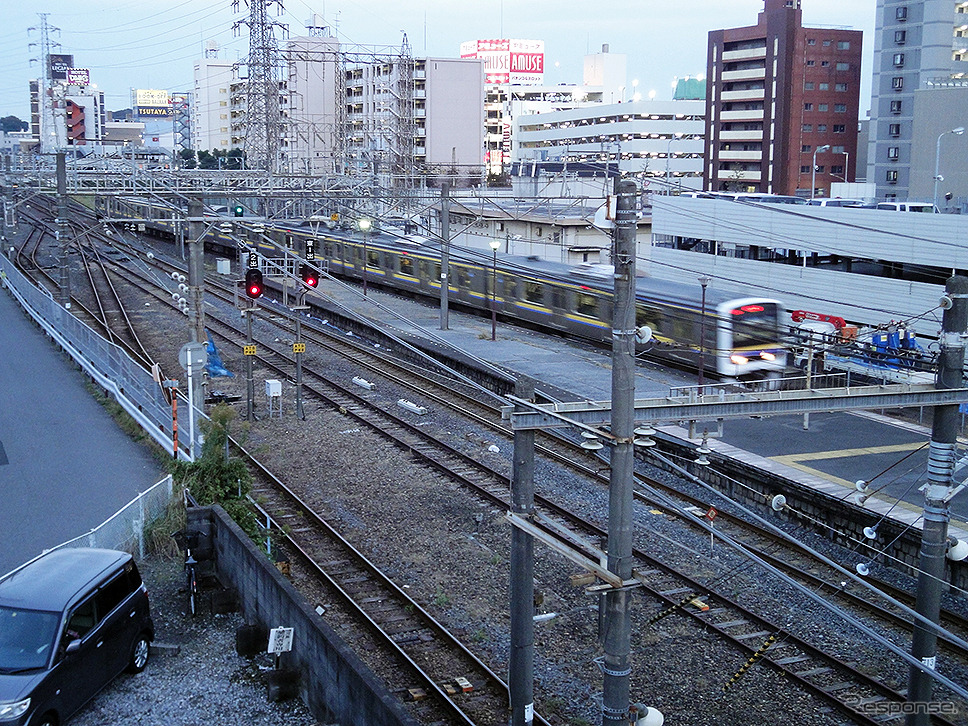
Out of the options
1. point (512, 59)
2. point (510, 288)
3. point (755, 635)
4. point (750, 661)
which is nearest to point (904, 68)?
point (510, 288)

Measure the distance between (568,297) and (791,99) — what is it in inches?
1069

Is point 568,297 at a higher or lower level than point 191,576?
higher

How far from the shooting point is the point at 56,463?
41.0 ft

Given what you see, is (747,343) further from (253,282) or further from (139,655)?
(139,655)

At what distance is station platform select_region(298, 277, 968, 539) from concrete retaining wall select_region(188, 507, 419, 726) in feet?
9.68

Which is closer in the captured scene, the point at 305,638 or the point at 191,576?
the point at 305,638

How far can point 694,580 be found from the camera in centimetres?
979

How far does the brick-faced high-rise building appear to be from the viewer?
44312 millimetres

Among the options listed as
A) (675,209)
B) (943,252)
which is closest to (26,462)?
(943,252)

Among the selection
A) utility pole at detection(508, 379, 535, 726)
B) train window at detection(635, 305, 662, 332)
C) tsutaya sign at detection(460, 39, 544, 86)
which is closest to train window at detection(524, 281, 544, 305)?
Result: train window at detection(635, 305, 662, 332)

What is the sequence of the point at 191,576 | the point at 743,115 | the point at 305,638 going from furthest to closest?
the point at 743,115 → the point at 191,576 → the point at 305,638

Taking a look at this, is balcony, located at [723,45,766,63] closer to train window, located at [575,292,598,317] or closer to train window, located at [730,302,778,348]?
train window, located at [575,292,598,317]

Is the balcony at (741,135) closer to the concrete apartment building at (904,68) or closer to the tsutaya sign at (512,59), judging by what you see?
the concrete apartment building at (904,68)

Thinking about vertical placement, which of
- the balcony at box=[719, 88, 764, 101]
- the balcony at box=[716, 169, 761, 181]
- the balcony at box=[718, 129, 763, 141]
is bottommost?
the balcony at box=[716, 169, 761, 181]
